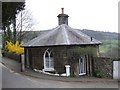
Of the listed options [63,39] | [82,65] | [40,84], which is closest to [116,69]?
[82,65]

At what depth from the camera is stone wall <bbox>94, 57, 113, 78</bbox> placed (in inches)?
888

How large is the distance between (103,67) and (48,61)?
17.4 feet

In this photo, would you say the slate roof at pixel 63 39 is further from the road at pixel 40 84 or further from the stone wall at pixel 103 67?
the road at pixel 40 84

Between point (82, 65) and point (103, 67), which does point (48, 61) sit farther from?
point (103, 67)

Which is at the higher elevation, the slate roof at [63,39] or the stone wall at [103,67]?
the slate roof at [63,39]

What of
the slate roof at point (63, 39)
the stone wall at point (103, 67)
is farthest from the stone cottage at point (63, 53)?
the stone wall at point (103, 67)

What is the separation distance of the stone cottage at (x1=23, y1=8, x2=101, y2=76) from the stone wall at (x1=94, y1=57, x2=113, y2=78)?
0.74 meters

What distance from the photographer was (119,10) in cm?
2127

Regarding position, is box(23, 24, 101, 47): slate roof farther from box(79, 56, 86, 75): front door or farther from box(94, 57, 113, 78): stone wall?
box(94, 57, 113, 78): stone wall

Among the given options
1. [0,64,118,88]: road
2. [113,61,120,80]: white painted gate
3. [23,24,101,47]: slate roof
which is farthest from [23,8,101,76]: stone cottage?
[0,64,118,88]: road

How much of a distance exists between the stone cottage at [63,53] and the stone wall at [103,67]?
738 mm

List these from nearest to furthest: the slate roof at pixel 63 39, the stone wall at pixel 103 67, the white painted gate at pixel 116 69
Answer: the white painted gate at pixel 116 69 < the stone wall at pixel 103 67 < the slate roof at pixel 63 39

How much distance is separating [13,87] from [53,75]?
765 cm

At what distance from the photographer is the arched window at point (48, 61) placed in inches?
961
